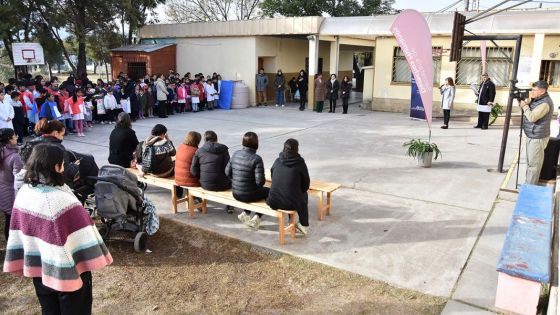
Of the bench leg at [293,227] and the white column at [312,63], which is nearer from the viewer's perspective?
the bench leg at [293,227]

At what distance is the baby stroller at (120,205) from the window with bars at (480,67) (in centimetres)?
1450

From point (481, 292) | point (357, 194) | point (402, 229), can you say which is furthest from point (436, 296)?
point (357, 194)

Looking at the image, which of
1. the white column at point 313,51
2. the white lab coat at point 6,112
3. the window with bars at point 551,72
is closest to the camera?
the white lab coat at point 6,112

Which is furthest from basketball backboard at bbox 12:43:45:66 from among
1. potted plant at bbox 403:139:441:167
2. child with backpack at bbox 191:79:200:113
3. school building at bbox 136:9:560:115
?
potted plant at bbox 403:139:441:167

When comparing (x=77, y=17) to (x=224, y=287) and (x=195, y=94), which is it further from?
(x=224, y=287)

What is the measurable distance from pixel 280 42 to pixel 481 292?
1746cm

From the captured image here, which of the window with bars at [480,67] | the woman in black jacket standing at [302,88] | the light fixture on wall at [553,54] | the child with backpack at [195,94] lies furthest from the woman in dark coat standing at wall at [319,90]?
the light fixture on wall at [553,54]

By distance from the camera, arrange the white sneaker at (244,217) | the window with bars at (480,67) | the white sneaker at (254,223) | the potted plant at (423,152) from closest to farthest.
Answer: the white sneaker at (254,223), the white sneaker at (244,217), the potted plant at (423,152), the window with bars at (480,67)

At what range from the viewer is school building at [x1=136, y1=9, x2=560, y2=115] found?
48.7 ft

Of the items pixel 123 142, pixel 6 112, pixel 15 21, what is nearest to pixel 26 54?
pixel 15 21

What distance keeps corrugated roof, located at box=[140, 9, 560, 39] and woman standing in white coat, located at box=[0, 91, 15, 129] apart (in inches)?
410

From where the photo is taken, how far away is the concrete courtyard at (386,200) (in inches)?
199

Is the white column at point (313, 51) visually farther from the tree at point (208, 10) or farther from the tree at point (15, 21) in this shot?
the tree at point (208, 10)

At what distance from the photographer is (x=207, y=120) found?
15258 mm
